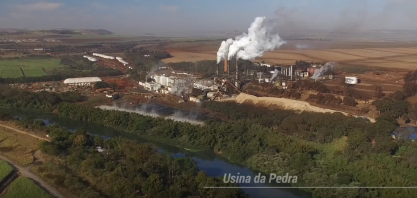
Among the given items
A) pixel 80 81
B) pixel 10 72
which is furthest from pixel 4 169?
pixel 10 72

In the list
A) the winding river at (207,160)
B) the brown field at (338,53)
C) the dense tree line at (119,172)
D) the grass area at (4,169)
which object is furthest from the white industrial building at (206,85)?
the grass area at (4,169)

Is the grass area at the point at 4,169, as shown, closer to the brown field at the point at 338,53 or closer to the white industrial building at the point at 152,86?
the white industrial building at the point at 152,86

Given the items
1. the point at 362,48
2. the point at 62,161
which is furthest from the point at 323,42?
the point at 62,161

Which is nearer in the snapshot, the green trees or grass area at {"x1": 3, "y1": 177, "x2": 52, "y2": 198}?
the green trees

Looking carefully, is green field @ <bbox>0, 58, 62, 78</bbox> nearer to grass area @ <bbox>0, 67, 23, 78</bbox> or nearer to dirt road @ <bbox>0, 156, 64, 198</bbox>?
grass area @ <bbox>0, 67, 23, 78</bbox>

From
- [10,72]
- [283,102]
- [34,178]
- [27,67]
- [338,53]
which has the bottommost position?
[34,178]

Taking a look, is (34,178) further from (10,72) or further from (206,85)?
(10,72)

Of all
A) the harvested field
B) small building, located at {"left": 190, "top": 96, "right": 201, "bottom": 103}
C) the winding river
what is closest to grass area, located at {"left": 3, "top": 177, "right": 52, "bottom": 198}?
the winding river
